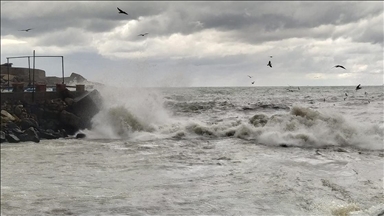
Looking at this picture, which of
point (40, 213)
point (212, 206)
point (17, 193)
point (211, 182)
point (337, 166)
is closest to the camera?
point (40, 213)

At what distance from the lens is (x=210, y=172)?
9719 millimetres

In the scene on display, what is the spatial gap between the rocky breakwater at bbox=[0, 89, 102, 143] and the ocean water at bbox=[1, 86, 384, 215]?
38.9 inches

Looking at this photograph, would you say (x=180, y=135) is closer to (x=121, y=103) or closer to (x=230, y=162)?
(x=121, y=103)

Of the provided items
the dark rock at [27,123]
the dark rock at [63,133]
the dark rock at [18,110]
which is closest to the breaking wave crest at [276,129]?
the dark rock at [63,133]

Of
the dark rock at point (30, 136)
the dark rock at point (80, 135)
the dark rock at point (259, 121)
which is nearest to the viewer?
the dark rock at point (30, 136)

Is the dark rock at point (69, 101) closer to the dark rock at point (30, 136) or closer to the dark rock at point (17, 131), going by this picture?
the dark rock at point (30, 136)

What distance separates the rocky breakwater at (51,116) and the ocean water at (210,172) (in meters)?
0.99

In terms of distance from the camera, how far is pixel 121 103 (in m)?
22.7

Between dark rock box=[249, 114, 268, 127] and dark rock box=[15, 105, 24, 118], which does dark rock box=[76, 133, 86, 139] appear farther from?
dark rock box=[249, 114, 268, 127]

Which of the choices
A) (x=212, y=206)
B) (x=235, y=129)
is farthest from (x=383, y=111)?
(x=212, y=206)

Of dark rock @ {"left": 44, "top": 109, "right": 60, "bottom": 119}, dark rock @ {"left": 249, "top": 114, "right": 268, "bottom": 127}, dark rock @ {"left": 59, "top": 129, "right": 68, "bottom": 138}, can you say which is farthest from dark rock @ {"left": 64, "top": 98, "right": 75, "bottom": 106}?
dark rock @ {"left": 249, "top": 114, "right": 268, "bottom": 127}

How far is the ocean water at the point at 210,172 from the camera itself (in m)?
6.83

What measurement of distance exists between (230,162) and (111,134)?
9.28 metres

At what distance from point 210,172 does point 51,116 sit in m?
11.9
